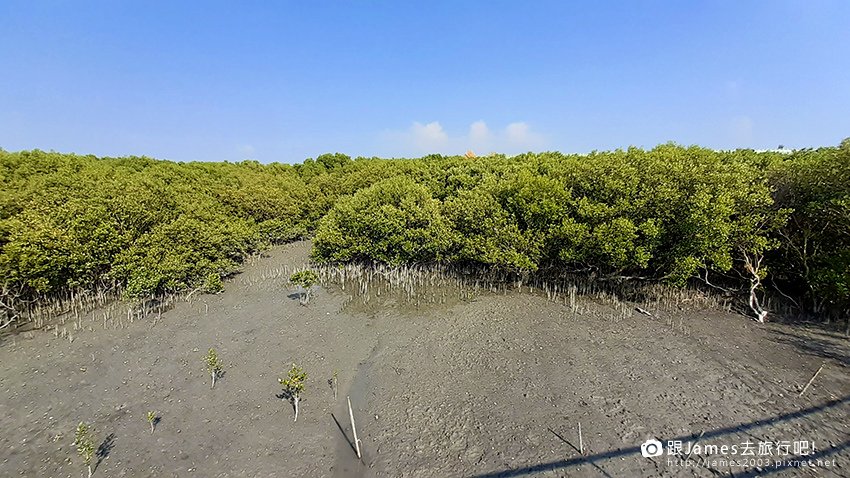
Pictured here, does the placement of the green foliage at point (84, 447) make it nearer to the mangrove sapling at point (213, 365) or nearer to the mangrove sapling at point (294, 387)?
the mangrove sapling at point (213, 365)

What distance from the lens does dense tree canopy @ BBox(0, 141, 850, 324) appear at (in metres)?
11.8

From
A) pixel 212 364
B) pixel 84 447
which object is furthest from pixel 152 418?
pixel 212 364

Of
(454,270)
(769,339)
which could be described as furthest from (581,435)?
(454,270)

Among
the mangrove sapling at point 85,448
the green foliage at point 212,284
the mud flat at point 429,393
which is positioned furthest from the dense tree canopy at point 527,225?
the mangrove sapling at point 85,448

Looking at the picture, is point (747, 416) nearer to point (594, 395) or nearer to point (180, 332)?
point (594, 395)

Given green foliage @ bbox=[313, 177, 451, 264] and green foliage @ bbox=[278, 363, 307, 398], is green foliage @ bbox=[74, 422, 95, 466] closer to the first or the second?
green foliage @ bbox=[278, 363, 307, 398]

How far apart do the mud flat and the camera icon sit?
0.12m

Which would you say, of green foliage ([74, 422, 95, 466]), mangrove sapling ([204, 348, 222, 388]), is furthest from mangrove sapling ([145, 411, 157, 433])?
mangrove sapling ([204, 348, 222, 388])

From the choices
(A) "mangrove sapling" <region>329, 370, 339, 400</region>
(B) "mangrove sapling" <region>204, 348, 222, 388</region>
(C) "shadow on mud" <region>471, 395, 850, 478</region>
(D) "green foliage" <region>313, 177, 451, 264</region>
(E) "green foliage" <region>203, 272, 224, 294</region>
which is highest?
(D) "green foliage" <region>313, 177, 451, 264</region>

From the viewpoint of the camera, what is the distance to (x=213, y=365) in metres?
9.16

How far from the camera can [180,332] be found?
11.9 m

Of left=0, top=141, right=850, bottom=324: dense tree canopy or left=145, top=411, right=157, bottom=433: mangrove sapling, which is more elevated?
left=0, top=141, right=850, bottom=324: dense tree canopy

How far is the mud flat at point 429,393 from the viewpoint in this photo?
686 cm

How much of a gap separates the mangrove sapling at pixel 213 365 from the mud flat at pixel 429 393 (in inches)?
7.8
